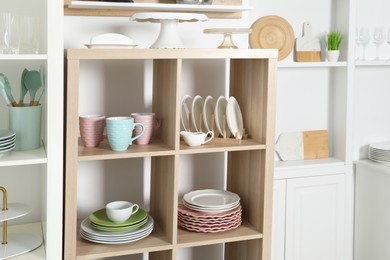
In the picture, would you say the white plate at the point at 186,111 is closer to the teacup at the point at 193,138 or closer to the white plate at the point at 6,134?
the teacup at the point at 193,138

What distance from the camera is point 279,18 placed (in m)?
2.79

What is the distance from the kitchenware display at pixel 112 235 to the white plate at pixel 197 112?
1.54ft

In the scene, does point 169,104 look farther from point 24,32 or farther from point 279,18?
point 279,18

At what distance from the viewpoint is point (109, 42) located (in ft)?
6.71

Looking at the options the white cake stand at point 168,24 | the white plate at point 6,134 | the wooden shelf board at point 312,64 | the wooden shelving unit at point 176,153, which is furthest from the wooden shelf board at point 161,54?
the wooden shelf board at point 312,64

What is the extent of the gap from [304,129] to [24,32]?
1.62 metres

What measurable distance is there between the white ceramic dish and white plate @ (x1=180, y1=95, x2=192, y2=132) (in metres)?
0.02

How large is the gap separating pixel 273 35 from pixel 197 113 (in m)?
0.72

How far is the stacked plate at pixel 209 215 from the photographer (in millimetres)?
2215

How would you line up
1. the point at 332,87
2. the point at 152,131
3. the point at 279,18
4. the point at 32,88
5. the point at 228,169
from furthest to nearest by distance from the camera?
the point at 332,87
the point at 279,18
the point at 228,169
the point at 152,131
the point at 32,88

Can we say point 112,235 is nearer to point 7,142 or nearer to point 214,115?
point 7,142

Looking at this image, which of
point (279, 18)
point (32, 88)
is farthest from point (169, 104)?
point (279, 18)

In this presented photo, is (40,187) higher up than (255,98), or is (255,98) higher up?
(255,98)

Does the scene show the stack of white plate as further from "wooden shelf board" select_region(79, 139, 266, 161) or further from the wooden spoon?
the wooden spoon
